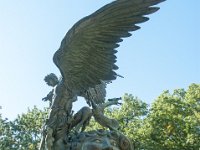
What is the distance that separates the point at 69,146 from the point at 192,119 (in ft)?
54.4

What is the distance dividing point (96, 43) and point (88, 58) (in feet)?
1.03

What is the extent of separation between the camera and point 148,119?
2375cm

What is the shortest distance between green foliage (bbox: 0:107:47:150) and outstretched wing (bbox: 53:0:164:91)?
18154 mm

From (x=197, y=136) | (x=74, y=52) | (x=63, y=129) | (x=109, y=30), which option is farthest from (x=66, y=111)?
(x=197, y=136)

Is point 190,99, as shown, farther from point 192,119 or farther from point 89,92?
point 89,92

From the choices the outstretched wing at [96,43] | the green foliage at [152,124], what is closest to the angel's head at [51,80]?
the outstretched wing at [96,43]

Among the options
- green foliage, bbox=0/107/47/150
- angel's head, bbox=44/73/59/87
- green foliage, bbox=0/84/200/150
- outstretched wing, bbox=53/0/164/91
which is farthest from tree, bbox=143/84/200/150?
outstretched wing, bbox=53/0/164/91

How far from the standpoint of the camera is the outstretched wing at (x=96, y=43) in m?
7.79

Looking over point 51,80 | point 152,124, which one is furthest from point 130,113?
point 51,80

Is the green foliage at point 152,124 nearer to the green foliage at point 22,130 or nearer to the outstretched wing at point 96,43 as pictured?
the green foliage at point 22,130

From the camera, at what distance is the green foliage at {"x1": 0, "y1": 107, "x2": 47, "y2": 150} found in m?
25.9

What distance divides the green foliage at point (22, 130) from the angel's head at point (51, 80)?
17633 mm

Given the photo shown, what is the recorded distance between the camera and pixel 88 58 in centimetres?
808

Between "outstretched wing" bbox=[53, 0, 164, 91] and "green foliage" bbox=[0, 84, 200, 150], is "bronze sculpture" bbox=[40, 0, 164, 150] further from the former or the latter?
"green foliage" bbox=[0, 84, 200, 150]
